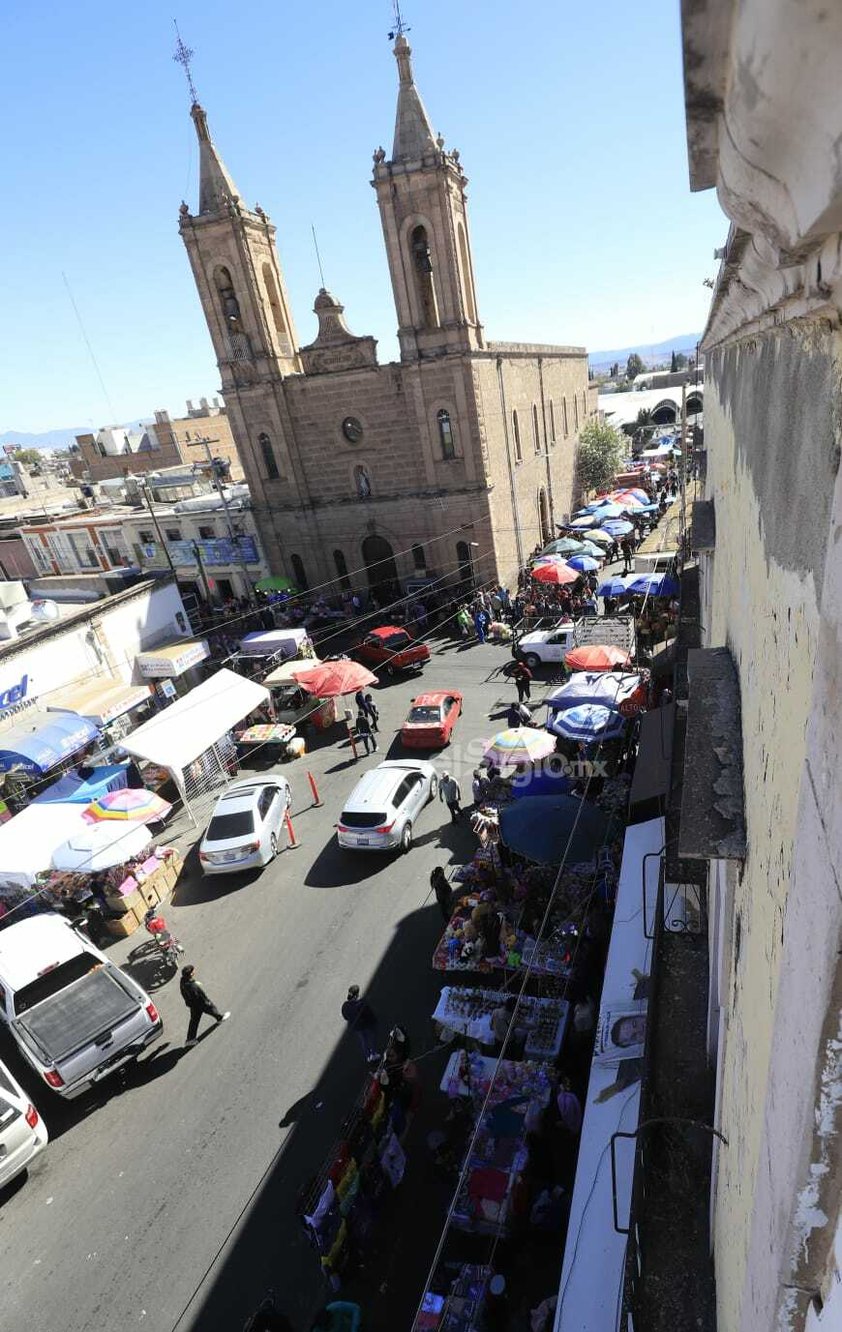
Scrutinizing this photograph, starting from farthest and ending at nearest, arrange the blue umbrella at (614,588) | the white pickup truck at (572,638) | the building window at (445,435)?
the building window at (445,435) → the blue umbrella at (614,588) → the white pickup truck at (572,638)

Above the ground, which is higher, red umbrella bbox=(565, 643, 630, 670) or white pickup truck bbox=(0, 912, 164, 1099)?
red umbrella bbox=(565, 643, 630, 670)

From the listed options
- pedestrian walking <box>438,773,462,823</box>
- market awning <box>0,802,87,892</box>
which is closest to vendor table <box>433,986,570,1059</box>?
pedestrian walking <box>438,773,462,823</box>

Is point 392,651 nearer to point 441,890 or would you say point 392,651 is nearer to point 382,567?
point 382,567

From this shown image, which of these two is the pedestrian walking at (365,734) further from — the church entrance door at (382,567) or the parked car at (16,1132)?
the church entrance door at (382,567)

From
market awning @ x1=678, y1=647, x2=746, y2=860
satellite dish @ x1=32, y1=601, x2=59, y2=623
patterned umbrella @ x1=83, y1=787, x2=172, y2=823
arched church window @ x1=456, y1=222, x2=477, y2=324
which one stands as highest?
arched church window @ x1=456, y1=222, x2=477, y2=324

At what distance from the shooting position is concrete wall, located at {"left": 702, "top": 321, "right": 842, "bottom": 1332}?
114cm

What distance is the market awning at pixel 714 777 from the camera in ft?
7.87

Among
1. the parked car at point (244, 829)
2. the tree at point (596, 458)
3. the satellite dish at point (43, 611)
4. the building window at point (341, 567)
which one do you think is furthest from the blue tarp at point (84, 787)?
the tree at point (596, 458)

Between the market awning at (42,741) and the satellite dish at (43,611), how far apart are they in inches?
206

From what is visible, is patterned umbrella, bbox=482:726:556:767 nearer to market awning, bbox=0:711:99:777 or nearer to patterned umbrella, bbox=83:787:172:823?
patterned umbrella, bbox=83:787:172:823

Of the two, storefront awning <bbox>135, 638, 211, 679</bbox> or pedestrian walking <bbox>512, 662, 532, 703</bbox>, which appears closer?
pedestrian walking <bbox>512, 662, 532, 703</bbox>

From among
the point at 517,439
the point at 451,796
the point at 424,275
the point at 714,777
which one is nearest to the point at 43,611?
the point at 451,796

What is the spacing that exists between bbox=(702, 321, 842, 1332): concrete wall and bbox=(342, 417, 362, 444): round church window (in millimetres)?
23943

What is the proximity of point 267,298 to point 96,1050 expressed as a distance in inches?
985
